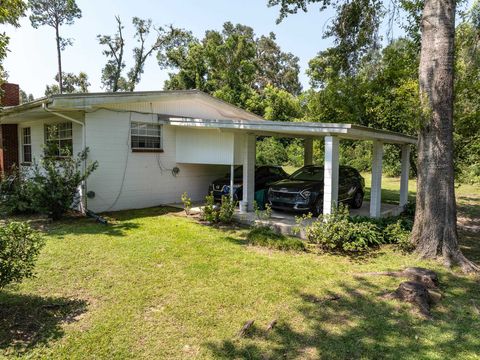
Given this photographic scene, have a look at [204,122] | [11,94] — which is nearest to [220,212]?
[204,122]

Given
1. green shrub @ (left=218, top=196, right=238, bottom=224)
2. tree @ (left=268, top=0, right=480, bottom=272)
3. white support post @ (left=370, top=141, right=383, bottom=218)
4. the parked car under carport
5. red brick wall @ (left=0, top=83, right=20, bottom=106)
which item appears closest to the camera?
tree @ (left=268, top=0, right=480, bottom=272)

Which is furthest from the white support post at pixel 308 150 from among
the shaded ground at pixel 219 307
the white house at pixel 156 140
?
the shaded ground at pixel 219 307

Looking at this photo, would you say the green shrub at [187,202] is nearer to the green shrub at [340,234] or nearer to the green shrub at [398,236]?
the green shrub at [340,234]

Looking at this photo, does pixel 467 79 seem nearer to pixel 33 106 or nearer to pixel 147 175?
pixel 147 175

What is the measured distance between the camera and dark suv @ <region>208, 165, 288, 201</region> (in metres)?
11.0

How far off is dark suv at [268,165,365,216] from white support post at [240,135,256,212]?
609 mm

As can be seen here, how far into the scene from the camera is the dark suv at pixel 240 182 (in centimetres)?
1097

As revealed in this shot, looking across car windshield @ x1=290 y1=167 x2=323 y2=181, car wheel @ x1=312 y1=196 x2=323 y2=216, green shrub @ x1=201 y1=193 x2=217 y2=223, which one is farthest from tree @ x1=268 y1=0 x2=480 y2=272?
green shrub @ x1=201 y1=193 x2=217 y2=223

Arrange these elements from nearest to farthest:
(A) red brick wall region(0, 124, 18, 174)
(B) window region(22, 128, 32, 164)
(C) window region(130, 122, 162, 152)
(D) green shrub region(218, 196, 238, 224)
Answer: (D) green shrub region(218, 196, 238, 224) < (C) window region(130, 122, 162, 152) < (B) window region(22, 128, 32, 164) < (A) red brick wall region(0, 124, 18, 174)

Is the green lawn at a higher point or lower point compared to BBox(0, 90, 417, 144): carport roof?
lower

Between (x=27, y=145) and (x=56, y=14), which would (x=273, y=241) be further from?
(x=56, y=14)

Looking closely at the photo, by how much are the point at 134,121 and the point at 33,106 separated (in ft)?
9.07

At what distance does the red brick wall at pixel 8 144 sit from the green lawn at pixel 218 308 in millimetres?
9355

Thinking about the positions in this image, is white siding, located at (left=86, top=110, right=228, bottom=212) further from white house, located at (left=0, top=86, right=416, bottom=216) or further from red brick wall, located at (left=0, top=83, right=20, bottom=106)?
red brick wall, located at (left=0, top=83, right=20, bottom=106)
